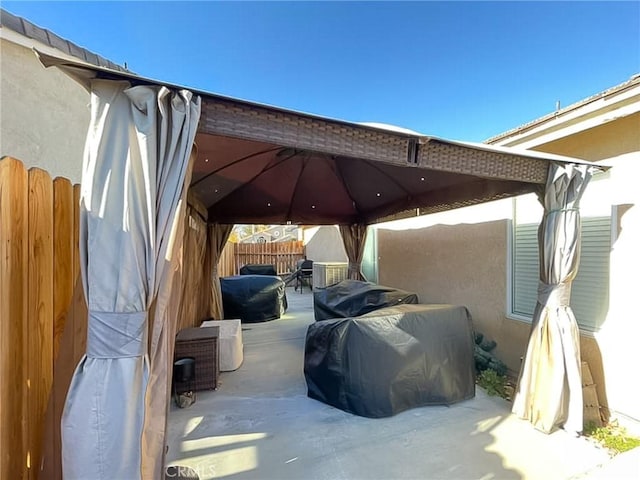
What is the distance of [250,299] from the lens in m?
6.77

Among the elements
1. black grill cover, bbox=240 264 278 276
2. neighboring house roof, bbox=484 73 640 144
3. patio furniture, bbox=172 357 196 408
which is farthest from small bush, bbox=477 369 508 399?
black grill cover, bbox=240 264 278 276

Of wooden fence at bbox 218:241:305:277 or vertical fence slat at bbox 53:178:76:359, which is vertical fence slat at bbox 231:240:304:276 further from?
vertical fence slat at bbox 53:178:76:359

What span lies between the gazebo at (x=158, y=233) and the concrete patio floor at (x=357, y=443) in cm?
36

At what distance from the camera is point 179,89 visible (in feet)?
4.90

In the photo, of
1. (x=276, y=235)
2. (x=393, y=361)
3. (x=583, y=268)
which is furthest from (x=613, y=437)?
(x=276, y=235)

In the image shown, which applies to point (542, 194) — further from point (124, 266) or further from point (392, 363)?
point (124, 266)

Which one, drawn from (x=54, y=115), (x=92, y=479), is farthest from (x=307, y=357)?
(x=54, y=115)

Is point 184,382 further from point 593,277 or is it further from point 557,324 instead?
point 593,277

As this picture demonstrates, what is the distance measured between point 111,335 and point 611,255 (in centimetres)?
429

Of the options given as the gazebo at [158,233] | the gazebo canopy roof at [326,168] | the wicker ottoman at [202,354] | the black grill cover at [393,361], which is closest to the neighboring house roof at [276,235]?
the gazebo canopy roof at [326,168]

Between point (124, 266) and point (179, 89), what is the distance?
3.15ft

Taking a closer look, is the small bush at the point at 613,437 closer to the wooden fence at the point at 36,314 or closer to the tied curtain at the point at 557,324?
the tied curtain at the point at 557,324

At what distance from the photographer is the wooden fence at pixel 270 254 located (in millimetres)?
14164

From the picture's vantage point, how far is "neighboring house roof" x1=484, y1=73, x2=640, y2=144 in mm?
2465
